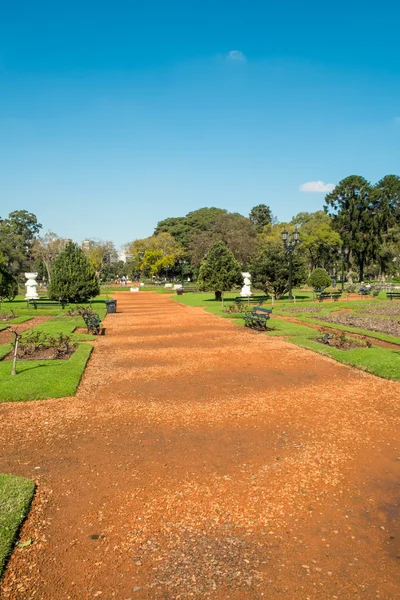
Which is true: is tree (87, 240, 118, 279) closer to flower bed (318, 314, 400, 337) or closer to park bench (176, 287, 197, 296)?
park bench (176, 287, 197, 296)

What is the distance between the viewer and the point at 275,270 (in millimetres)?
33094

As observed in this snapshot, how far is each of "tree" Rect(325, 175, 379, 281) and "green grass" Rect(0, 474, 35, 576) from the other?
68.7 m

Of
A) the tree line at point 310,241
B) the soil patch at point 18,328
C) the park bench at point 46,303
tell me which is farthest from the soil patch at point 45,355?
the tree line at point 310,241

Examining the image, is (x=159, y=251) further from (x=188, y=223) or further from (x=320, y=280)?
(x=320, y=280)

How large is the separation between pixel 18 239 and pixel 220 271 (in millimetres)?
50507

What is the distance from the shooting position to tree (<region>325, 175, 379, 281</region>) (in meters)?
67.2

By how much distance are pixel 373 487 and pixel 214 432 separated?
2.58 meters

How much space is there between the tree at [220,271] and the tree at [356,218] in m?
41.4

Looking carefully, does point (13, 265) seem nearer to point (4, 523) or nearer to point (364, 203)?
point (364, 203)

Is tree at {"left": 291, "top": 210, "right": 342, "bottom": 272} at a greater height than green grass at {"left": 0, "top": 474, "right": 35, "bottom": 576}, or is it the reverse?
tree at {"left": 291, "top": 210, "right": 342, "bottom": 272}

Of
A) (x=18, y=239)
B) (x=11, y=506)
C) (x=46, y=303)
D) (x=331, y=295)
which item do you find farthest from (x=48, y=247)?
(x=11, y=506)

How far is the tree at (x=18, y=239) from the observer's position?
61.9 m

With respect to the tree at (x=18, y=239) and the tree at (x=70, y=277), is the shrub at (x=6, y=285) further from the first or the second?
the tree at (x=18, y=239)

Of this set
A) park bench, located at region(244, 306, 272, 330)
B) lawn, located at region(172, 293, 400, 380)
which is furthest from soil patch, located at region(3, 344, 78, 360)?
park bench, located at region(244, 306, 272, 330)
